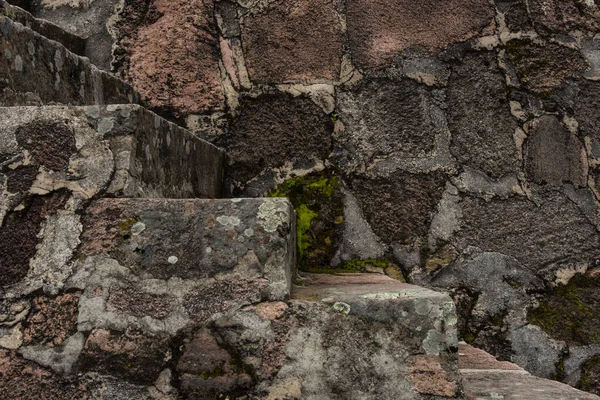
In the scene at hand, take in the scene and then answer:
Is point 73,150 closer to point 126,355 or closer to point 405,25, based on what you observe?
point 126,355

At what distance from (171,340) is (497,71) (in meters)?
1.66

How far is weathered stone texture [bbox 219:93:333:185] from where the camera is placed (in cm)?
216

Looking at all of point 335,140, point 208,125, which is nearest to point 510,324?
point 335,140

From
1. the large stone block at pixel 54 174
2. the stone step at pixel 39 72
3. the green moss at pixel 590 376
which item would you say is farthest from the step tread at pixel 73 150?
the green moss at pixel 590 376

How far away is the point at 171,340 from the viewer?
3.68 ft

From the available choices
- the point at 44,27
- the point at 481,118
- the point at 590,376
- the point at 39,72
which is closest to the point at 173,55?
the point at 44,27

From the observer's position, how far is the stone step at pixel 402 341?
1069 millimetres

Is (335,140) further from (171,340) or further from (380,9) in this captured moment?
(171,340)

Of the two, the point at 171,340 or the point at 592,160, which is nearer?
the point at 171,340

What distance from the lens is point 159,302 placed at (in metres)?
1.14

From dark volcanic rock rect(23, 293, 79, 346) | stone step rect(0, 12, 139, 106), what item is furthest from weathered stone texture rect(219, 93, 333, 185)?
dark volcanic rock rect(23, 293, 79, 346)

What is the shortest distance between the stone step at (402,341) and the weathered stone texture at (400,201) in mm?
1004

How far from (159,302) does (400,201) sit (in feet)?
3.95

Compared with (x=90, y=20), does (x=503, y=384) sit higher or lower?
lower
